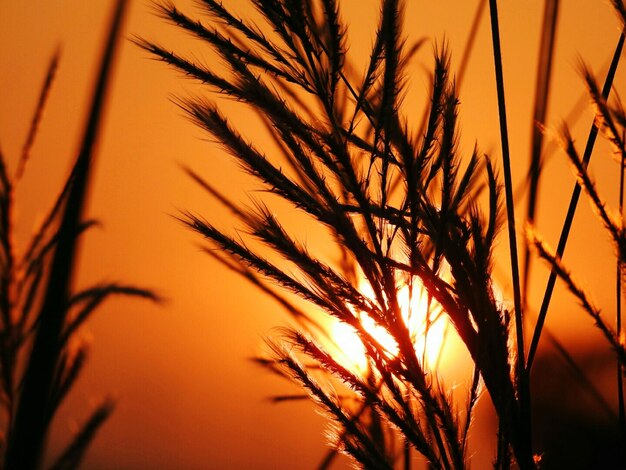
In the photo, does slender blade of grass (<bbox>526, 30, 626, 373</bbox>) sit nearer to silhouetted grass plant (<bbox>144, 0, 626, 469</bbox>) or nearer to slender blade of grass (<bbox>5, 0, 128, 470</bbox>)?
silhouetted grass plant (<bbox>144, 0, 626, 469</bbox>)

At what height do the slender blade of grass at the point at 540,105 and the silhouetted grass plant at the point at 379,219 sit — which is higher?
the slender blade of grass at the point at 540,105

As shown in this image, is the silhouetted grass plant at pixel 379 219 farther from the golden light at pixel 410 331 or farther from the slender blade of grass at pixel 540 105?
the slender blade of grass at pixel 540 105

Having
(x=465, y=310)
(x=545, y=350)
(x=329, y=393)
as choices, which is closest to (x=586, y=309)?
(x=465, y=310)

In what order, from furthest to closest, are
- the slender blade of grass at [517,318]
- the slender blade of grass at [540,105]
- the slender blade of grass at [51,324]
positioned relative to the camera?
the slender blade of grass at [540,105] → the slender blade of grass at [517,318] → the slender blade of grass at [51,324]

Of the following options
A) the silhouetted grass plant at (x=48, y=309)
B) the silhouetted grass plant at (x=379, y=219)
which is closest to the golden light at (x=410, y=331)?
the silhouetted grass plant at (x=379, y=219)

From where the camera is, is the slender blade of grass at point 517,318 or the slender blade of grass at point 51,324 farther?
the slender blade of grass at point 517,318

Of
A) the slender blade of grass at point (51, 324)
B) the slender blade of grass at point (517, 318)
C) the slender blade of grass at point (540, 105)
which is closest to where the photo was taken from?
the slender blade of grass at point (51, 324)
